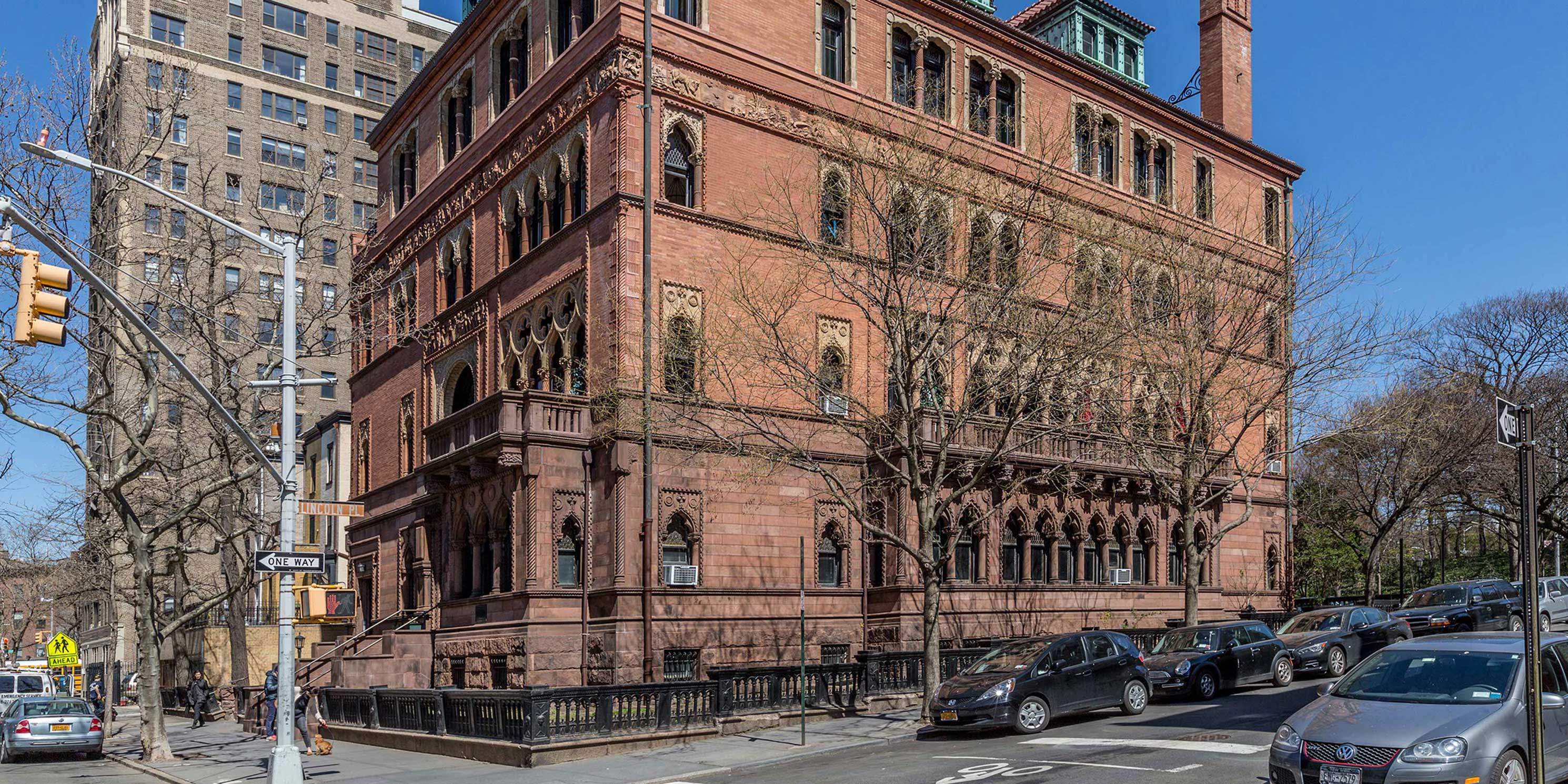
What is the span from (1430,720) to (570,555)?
841 inches

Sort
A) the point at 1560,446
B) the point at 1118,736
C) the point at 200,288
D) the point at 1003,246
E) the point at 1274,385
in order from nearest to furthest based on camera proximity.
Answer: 1. the point at 1118,736
2. the point at 1003,246
3. the point at 1274,385
4. the point at 200,288
5. the point at 1560,446

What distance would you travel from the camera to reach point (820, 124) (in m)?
30.4

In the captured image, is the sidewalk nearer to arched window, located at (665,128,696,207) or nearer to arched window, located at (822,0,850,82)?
arched window, located at (665,128,696,207)

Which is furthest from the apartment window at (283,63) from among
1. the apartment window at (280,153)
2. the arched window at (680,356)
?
the arched window at (680,356)

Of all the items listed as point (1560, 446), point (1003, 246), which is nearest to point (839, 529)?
point (1003, 246)

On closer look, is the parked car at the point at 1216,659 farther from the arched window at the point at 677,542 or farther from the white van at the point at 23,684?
the white van at the point at 23,684

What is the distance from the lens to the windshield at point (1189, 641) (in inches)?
981

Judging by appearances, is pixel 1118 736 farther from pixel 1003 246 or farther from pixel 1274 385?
pixel 1274 385

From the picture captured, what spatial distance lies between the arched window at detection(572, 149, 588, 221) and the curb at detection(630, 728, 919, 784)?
1640cm

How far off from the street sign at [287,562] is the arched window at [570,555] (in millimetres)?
11425

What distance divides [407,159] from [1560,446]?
49.5 metres

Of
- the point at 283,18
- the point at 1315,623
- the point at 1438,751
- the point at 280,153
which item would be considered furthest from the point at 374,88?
the point at 1438,751

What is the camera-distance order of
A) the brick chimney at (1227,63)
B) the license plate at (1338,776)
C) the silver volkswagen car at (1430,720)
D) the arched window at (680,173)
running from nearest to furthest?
the silver volkswagen car at (1430,720), the license plate at (1338,776), the arched window at (680,173), the brick chimney at (1227,63)

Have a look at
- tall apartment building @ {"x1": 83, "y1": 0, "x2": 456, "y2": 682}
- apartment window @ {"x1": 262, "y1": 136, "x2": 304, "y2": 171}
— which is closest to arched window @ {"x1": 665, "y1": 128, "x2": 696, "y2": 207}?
tall apartment building @ {"x1": 83, "y1": 0, "x2": 456, "y2": 682}
